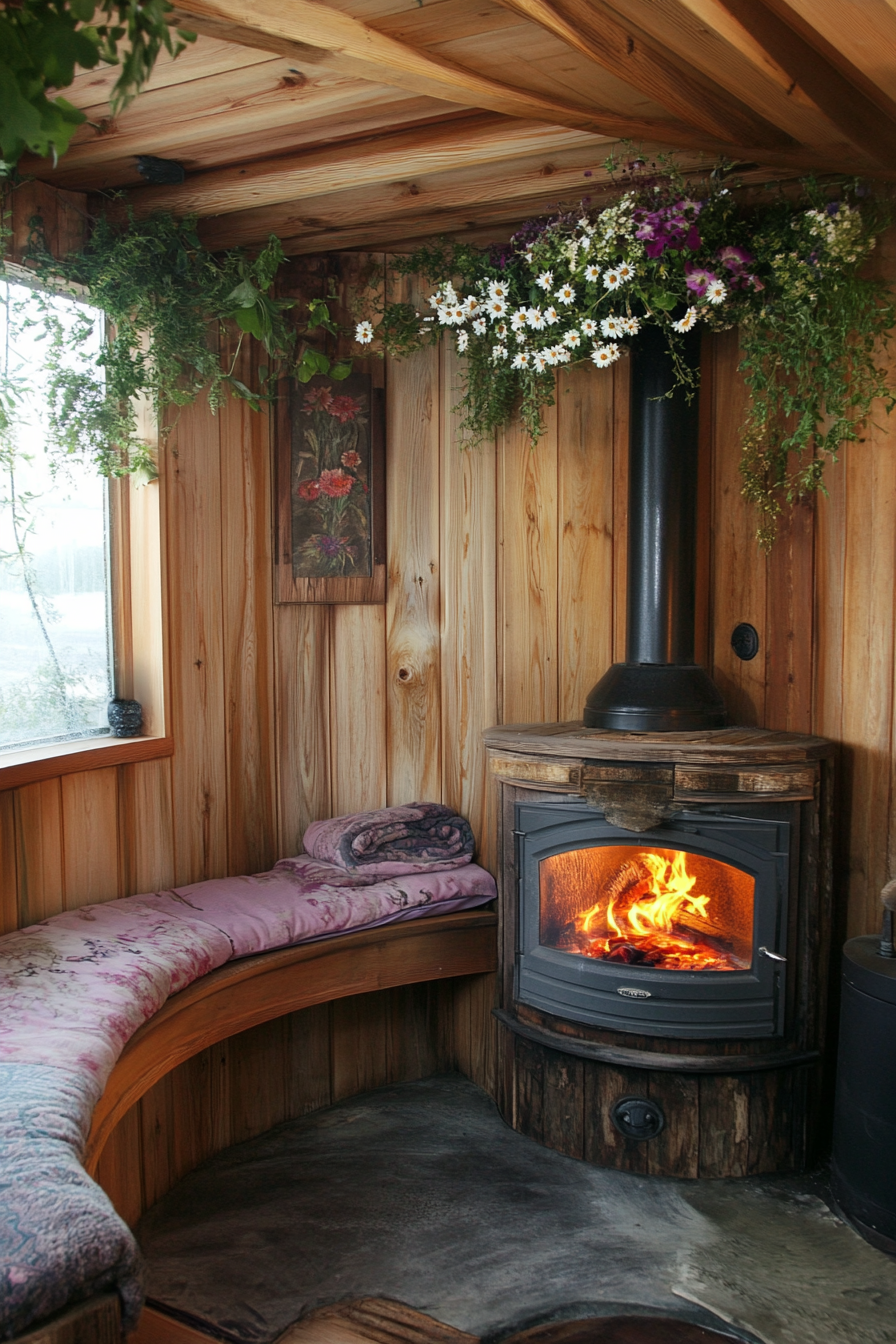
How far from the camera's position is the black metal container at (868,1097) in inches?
85.0

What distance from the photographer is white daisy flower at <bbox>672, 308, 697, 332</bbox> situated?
2445mm

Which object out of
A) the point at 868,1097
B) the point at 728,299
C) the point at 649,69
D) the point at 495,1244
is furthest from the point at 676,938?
the point at 649,69

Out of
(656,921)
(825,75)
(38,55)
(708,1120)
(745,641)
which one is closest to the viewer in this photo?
(38,55)

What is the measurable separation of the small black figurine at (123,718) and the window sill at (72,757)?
27 mm

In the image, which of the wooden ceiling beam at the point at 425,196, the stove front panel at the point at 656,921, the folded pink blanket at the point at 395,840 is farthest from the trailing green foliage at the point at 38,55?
the folded pink blanket at the point at 395,840

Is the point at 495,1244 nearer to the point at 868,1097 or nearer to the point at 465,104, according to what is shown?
the point at 868,1097

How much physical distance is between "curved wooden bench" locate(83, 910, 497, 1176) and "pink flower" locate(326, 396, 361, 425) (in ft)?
4.68

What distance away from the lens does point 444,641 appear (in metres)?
3.05

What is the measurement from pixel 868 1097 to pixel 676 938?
1.73ft

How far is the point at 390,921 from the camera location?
2.70m

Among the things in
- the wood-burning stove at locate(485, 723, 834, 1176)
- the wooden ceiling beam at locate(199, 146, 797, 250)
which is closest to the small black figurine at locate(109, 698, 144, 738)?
the wood-burning stove at locate(485, 723, 834, 1176)

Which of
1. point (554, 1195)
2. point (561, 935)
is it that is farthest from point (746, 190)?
point (554, 1195)

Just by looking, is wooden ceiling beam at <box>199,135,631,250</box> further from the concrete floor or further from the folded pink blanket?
the concrete floor

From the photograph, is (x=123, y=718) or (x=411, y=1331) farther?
(x=123, y=718)
